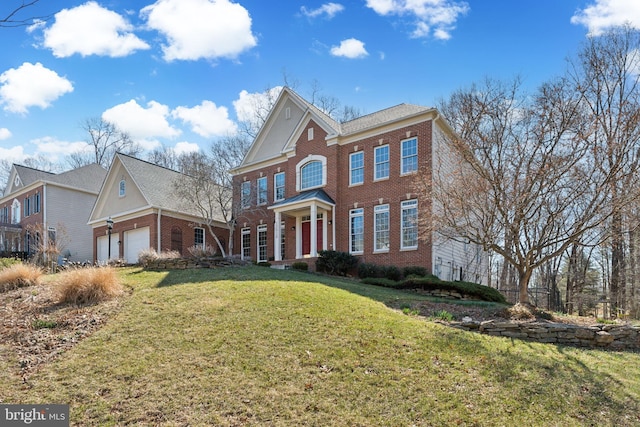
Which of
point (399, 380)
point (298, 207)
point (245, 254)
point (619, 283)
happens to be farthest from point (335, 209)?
point (399, 380)

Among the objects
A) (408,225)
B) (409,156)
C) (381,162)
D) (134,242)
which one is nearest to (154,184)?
(134,242)

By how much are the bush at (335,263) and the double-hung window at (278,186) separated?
6052 millimetres

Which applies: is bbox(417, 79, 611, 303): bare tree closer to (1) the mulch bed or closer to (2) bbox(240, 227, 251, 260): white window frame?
(1) the mulch bed

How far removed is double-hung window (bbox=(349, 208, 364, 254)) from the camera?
19.9 metres

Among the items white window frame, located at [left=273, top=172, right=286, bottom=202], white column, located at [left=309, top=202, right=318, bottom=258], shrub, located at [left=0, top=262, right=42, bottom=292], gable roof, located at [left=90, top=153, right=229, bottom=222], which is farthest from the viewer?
gable roof, located at [left=90, top=153, right=229, bottom=222]

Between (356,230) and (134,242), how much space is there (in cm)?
1318

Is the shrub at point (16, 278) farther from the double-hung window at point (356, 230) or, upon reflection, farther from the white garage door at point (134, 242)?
the double-hung window at point (356, 230)

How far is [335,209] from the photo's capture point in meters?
20.6

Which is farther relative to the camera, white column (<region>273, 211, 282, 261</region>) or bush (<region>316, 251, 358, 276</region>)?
white column (<region>273, 211, 282, 261</region>)

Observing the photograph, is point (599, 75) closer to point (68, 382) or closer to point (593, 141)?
point (593, 141)

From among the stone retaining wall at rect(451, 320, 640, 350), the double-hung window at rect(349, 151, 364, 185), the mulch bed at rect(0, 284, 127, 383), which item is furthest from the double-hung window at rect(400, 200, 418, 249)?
the mulch bed at rect(0, 284, 127, 383)

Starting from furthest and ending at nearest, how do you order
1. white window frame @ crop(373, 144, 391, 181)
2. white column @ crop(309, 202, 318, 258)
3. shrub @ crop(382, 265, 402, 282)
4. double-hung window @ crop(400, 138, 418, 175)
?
white column @ crop(309, 202, 318, 258) < white window frame @ crop(373, 144, 391, 181) < double-hung window @ crop(400, 138, 418, 175) < shrub @ crop(382, 265, 402, 282)

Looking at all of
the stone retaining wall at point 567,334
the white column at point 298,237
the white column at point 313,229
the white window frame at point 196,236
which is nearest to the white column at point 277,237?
the white column at point 298,237

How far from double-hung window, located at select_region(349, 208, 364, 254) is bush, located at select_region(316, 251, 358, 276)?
4.55 feet
